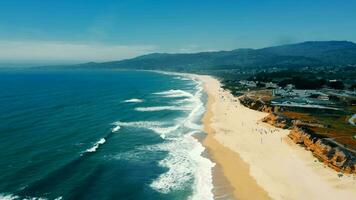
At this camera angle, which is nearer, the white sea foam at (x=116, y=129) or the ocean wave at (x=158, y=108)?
the white sea foam at (x=116, y=129)

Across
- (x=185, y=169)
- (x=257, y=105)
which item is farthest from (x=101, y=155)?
(x=257, y=105)

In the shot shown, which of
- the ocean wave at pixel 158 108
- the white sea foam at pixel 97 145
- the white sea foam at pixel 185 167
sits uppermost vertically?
the white sea foam at pixel 97 145

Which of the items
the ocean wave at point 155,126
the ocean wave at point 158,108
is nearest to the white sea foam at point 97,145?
the ocean wave at point 155,126

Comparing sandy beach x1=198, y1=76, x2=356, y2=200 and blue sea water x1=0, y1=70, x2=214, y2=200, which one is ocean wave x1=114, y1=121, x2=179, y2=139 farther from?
sandy beach x1=198, y1=76, x2=356, y2=200

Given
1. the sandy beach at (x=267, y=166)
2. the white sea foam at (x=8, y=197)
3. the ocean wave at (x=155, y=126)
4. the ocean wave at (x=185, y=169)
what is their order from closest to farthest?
the white sea foam at (x=8, y=197) → the sandy beach at (x=267, y=166) → the ocean wave at (x=185, y=169) → the ocean wave at (x=155, y=126)

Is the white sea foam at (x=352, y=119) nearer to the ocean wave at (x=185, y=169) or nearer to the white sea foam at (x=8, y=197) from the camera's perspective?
the ocean wave at (x=185, y=169)

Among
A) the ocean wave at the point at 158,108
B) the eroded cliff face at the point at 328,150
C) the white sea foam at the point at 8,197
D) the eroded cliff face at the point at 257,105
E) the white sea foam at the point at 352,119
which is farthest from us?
the ocean wave at the point at 158,108

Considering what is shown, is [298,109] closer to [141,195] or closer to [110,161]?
[110,161]

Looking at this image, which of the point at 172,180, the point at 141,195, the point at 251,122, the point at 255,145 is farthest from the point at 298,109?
the point at 141,195
